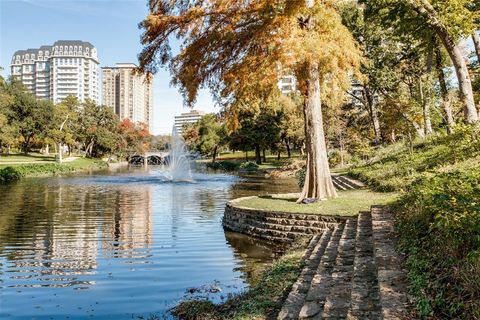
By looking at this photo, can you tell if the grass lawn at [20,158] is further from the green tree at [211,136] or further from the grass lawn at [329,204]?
the grass lawn at [329,204]

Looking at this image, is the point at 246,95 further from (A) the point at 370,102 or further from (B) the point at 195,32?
(A) the point at 370,102

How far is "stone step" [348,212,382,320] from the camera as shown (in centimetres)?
520

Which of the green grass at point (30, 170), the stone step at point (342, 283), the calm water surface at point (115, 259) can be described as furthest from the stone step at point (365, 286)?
the green grass at point (30, 170)

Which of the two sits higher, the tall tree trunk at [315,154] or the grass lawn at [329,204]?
the tall tree trunk at [315,154]

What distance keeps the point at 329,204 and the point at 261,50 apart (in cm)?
643

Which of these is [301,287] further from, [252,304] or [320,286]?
[252,304]

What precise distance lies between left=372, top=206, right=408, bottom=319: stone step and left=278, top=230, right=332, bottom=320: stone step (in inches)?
50.7

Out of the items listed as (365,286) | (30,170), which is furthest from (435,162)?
(30,170)

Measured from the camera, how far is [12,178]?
4097 centimetres

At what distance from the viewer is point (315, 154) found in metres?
17.5

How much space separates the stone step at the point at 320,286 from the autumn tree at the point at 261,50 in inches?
292

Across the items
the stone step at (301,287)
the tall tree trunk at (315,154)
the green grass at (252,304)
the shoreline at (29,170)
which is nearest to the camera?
the stone step at (301,287)

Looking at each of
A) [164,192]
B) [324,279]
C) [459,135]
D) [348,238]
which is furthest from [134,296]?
[164,192]

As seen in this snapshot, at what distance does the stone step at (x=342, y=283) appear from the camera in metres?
5.63
